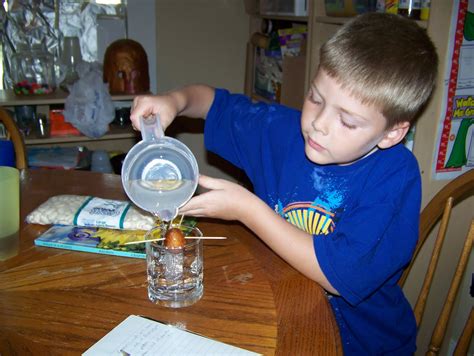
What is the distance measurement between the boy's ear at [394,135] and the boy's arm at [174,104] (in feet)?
1.43

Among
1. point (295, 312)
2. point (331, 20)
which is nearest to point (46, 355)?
point (295, 312)

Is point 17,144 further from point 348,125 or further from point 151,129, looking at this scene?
point 348,125

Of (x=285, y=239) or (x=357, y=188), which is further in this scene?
(x=357, y=188)

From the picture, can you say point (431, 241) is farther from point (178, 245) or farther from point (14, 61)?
point (14, 61)

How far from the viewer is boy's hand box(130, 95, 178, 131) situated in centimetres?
93

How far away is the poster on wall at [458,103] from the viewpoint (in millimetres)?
1247

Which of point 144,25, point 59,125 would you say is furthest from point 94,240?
point 144,25

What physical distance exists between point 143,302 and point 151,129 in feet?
0.96

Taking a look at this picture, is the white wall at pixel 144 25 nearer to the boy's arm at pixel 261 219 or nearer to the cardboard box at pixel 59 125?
the cardboard box at pixel 59 125

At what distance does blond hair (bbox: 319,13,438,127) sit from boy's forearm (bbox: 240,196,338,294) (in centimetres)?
26

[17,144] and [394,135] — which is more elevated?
[394,135]

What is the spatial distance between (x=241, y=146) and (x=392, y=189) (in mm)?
440

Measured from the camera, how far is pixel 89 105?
2.39m

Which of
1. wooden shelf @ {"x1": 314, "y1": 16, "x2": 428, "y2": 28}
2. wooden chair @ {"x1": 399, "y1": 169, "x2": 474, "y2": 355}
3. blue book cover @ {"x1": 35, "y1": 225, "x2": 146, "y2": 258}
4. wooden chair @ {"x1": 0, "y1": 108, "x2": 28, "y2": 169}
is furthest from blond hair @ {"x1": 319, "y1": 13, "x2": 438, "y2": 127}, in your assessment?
wooden chair @ {"x1": 0, "y1": 108, "x2": 28, "y2": 169}
